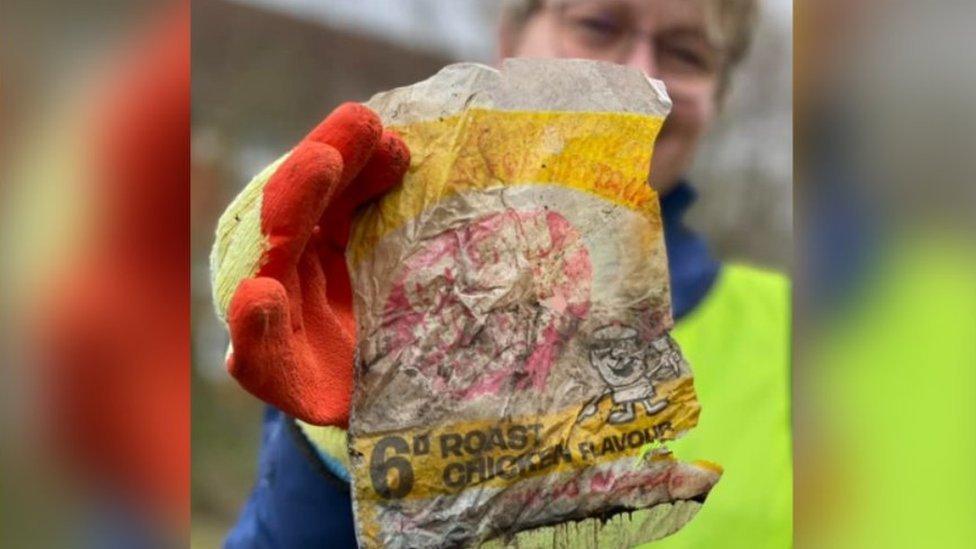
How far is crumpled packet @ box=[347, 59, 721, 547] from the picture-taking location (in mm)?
676

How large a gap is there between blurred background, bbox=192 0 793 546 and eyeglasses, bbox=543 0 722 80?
0.22 feet

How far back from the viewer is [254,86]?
30.8 inches

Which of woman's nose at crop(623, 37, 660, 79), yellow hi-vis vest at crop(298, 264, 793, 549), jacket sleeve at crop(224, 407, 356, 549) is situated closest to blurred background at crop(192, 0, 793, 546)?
jacket sleeve at crop(224, 407, 356, 549)

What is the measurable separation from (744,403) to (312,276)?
0.44m

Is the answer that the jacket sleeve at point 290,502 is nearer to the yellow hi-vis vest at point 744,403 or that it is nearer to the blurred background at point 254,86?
the blurred background at point 254,86

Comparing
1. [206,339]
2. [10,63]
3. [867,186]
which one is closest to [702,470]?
[867,186]

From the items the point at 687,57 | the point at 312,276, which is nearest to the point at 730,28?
the point at 687,57

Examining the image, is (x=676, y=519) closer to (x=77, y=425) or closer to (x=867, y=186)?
(x=867, y=186)

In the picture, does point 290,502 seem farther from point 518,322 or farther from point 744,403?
point 744,403

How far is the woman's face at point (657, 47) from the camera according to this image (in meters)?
0.85

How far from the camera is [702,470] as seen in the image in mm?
835

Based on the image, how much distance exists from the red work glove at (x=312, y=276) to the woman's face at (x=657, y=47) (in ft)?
0.80

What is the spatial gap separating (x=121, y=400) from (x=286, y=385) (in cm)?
13

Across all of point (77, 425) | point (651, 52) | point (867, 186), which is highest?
point (651, 52)
